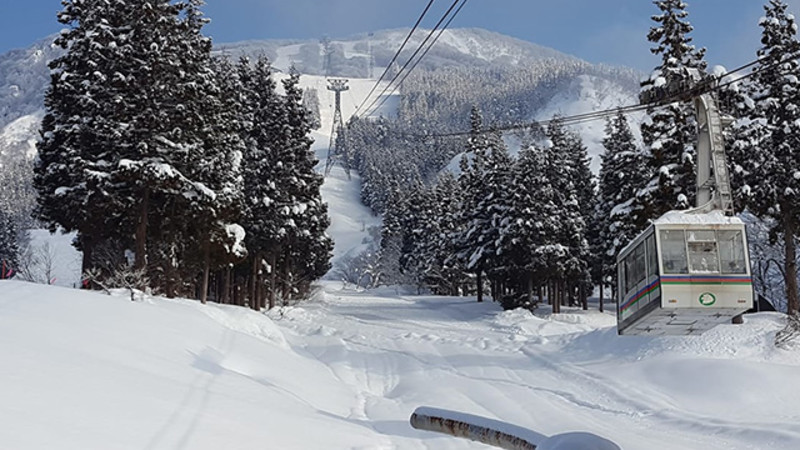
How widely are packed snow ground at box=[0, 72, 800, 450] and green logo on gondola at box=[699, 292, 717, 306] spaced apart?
257 cm

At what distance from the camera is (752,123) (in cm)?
2800

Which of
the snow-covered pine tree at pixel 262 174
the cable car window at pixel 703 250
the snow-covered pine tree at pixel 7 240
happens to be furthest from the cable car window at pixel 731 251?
the snow-covered pine tree at pixel 7 240

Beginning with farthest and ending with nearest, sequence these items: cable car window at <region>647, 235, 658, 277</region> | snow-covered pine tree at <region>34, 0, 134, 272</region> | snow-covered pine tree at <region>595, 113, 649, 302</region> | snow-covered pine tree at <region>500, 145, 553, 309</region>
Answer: snow-covered pine tree at <region>500, 145, 553, 309</region>, snow-covered pine tree at <region>595, 113, 649, 302</region>, snow-covered pine tree at <region>34, 0, 134, 272</region>, cable car window at <region>647, 235, 658, 277</region>

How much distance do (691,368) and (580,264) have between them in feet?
111

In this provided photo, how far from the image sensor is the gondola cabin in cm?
1633

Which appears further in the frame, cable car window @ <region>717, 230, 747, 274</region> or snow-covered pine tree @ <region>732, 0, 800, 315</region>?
snow-covered pine tree @ <region>732, 0, 800, 315</region>

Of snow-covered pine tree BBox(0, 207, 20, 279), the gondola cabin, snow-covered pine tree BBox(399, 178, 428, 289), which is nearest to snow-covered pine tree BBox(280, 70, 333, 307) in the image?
the gondola cabin

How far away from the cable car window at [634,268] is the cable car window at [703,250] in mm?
1217

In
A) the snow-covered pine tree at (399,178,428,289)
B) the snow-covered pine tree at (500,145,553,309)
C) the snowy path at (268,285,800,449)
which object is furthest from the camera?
the snow-covered pine tree at (399,178,428,289)

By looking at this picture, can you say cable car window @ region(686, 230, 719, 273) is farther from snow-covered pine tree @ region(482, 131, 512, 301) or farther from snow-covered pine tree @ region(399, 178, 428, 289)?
snow-covered pine tree @ region(399, 178, 428, 289)

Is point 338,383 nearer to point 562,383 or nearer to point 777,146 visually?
point 562,383

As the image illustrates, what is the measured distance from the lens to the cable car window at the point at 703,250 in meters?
16.6

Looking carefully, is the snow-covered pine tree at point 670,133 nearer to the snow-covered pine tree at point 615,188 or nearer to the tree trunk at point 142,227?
the snow-covered pine tree at point 615,188

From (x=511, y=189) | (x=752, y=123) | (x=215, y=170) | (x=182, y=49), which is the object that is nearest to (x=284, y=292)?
(x=511, y=189)
